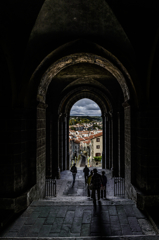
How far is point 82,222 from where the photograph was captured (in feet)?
13.7

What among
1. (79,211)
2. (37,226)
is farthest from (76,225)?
(37,226)

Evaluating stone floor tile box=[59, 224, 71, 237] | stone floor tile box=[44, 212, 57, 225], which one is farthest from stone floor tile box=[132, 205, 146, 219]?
stone floor tile box=[44, 212, 57, 225]

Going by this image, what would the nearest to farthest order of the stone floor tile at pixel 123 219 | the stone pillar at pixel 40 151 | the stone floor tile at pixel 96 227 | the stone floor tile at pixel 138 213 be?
the stone floor tile at pixel 96 227, the stone floor tile at pixel 123 219, the stone floor tile at pixel 138 213, the stone pillar at pixel 40 151

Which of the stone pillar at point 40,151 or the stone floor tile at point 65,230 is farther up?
the stone pillar at point 40,151

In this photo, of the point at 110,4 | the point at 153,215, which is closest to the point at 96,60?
the point at 110,4

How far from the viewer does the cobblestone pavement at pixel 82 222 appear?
371 centimetres

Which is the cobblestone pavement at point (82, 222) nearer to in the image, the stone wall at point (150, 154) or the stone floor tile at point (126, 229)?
the stone floor tile at point (126, 229)

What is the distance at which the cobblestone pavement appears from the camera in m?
3.71

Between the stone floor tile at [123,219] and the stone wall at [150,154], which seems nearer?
the stone floor tile at [123,219]

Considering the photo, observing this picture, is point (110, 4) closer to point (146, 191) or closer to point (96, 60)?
point (96, 60)

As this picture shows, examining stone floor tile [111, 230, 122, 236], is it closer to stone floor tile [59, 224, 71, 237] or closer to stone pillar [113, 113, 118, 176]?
stone floor tile [59, 224, 71, 237]

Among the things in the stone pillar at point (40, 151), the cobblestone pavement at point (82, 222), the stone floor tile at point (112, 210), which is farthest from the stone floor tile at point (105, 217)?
the stone pillar at point (40, 151)

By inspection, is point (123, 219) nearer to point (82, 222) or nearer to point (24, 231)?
point (82, 222)

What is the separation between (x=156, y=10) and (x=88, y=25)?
2.03 meters
